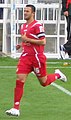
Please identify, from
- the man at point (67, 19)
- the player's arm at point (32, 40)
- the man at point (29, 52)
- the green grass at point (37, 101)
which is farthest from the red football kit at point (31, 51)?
the man at point (67, 19)

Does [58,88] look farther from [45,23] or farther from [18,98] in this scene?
[45,23]

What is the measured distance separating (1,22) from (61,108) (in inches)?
566

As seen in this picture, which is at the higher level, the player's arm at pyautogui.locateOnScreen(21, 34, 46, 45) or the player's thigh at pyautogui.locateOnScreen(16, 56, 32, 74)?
Answer: the player's arm at pyautogui.locateOnScreen(21, 34, 46, 45)

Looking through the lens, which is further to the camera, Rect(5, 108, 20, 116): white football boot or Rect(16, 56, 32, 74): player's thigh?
Rect(16, 56, 32, 74): player's thigh

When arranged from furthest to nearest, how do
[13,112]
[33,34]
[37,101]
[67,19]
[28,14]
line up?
[67,19], [37,101], [33,34], [28,14], [13,112]

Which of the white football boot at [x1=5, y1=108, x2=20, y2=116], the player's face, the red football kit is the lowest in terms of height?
the white football boot at [x1=5, y1=108, x2=20, y2=116]

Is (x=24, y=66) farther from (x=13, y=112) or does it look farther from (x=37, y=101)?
(x=37, y=101)

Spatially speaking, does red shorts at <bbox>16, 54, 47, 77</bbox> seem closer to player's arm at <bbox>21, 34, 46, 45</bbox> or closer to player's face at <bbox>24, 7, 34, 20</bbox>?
player's arm at <bbox>21, 34, 46, 45</bbox>

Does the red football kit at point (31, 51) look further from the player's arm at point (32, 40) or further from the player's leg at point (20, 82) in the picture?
the player's arm at point (32, 40)

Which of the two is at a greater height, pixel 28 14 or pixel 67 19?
pixel 28 14

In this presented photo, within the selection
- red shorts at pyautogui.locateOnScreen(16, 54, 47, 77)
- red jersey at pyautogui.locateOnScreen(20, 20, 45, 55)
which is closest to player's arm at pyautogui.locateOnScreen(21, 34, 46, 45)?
red jersey at pyautogui.locateOnScreen(20, 20, 45, 55)

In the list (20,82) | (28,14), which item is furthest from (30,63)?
(28,14)

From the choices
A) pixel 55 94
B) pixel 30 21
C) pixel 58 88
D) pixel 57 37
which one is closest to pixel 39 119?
pixel 30 21

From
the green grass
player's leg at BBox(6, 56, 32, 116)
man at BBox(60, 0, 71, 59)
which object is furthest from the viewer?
man at BBox(60, 0, 71, 59)
